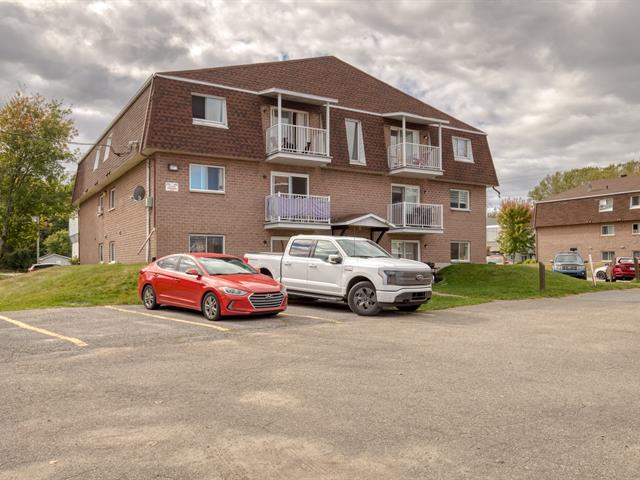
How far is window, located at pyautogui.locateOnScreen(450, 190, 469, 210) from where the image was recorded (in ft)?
89.8

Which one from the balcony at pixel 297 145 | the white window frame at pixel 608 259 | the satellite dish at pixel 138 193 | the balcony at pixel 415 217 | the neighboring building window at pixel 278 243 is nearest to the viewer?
the satellite dish at pixel 138 193

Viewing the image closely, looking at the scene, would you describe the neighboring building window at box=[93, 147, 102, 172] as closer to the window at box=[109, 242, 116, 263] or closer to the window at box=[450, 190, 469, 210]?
the window at box=[109, 242, 116, 263]

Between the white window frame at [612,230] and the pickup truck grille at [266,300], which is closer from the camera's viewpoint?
the pickup truck grille at [266,300]

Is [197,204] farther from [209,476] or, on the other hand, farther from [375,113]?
[209,476]

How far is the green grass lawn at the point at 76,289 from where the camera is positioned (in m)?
14.4

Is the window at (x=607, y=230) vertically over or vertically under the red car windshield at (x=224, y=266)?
over

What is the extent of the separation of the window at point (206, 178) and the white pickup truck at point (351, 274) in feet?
22.4

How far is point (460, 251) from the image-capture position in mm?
27688

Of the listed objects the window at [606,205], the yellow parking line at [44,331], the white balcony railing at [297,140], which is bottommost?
the yellow parking line at [44,331]

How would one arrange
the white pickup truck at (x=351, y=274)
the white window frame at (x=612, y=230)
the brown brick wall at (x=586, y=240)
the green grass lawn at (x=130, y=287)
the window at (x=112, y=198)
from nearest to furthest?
the white pickup truck at (x=351, y=274)
the green grass lawn at (x=130, y=287)
the window at (x=112, y=198)
the brown brick wall at (x=586, y=240)
the white window frame at (x=612, y=230)

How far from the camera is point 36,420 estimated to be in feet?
14.7

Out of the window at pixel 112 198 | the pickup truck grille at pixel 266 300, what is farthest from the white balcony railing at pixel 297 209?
the pickup truck grille at pixel 266 300

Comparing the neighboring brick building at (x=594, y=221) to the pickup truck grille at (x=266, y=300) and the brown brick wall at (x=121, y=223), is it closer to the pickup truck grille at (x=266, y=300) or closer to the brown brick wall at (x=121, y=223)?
the brown brick wall at (x=121, y=223)

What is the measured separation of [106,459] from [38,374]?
120 inches
